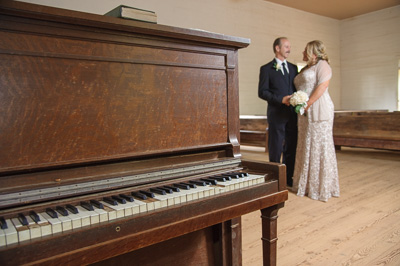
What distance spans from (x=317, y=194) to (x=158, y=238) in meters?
2.99

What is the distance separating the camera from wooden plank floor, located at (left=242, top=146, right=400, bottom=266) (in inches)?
92.2

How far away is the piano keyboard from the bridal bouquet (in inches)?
93.2

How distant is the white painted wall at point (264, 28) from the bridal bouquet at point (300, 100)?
4221 mm

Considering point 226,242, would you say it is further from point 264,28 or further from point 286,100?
point 264,28

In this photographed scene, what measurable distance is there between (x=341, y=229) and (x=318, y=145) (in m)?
1.11

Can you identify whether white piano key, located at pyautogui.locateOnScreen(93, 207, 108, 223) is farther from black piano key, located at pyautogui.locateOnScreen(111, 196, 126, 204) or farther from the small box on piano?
the small box on piano

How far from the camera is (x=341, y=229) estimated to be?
287cm

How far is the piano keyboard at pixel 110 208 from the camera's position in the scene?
0.97m

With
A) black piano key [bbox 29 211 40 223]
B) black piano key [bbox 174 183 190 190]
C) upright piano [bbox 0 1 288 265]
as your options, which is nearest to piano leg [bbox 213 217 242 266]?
upright piano [bbox 0 1 288 265]

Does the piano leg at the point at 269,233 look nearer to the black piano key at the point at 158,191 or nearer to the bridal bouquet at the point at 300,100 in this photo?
the black piano key at the point at 158,191

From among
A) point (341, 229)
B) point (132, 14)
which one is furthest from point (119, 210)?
point (341, 229)

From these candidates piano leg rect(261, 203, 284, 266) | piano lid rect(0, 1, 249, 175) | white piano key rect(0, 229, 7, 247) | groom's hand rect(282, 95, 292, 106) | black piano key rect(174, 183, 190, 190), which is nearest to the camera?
white piano key rect(0, 229, 7, 247)

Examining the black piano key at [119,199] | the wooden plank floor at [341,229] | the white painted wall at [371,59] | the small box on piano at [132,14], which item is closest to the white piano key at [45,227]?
the black piano key at [119,199]

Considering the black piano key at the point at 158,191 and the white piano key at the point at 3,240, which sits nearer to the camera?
the white piano key at the point at 3,240
